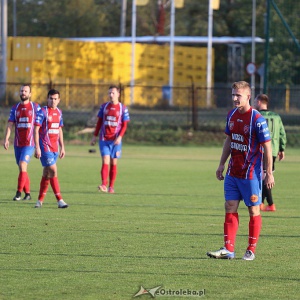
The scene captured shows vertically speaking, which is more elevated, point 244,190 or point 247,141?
point 247,141

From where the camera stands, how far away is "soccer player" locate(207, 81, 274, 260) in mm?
10125

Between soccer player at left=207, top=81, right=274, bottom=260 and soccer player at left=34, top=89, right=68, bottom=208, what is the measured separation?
210 inches

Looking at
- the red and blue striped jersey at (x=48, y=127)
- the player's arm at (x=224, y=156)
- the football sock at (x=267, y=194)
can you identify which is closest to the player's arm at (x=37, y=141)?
the red and blue striped jersey at (x=48, y=127)

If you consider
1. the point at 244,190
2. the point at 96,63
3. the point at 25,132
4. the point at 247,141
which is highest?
the point at 96,63

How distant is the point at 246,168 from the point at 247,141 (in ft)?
0.95

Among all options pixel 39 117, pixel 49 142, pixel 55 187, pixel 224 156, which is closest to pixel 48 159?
pixel 49 142

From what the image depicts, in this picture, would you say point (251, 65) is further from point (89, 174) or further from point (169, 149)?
point (89, 174)

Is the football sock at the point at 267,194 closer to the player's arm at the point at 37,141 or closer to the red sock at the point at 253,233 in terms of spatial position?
the player's arm at the point at 37,141

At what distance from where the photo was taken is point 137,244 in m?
11.2

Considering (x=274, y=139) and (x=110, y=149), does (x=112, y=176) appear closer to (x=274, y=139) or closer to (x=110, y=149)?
(x=110, y=149)

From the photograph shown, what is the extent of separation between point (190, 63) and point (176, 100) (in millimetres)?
8931

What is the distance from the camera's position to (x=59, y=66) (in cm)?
5978

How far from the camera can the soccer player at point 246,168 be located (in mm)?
10125

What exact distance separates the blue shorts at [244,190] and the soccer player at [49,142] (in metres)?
5.30
